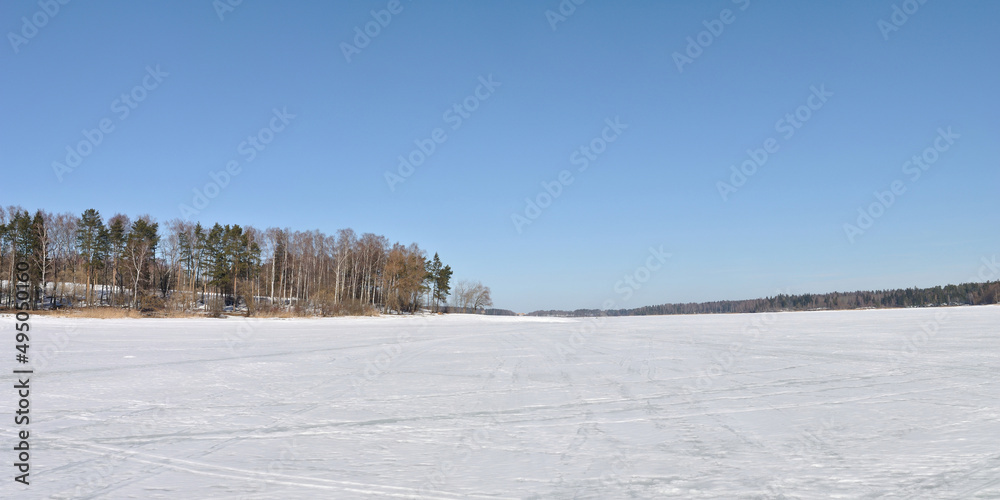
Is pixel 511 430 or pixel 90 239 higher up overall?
pixel 90 239

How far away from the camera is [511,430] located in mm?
5430

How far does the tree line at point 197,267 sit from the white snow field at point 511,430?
35.7m

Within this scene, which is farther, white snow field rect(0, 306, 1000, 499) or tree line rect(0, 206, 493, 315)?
tree line rect(0, 206, 493, 315)

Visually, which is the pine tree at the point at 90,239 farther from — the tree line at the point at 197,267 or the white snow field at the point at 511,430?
the white snow field at the point at 511,430

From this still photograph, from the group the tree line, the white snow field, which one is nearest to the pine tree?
the tree line

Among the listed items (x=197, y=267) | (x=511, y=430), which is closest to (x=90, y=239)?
(x=197, y=267)

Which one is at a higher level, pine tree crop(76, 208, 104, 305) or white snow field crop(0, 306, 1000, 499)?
pine tree crop(76, 208, 104, 305)

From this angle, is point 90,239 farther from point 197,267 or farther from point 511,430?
point 511,430

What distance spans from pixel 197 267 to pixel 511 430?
203 feet

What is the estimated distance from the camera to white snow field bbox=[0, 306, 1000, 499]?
3.81 m

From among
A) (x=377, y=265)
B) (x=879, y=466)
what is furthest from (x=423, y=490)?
(x=377, y=265)

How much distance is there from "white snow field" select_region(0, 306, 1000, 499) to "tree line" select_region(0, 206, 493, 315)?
35740mm

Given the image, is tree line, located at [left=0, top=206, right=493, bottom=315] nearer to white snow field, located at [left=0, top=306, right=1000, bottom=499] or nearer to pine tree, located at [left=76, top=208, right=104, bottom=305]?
pine tree, located at [left=76, top=208, right=104, bottom=305]

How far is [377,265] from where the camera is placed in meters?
65.4
